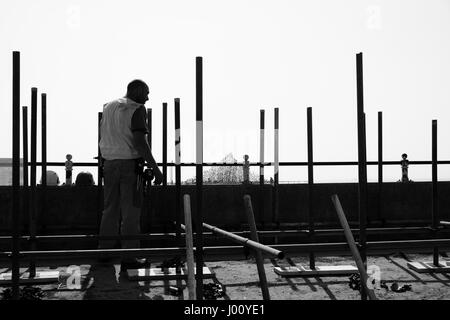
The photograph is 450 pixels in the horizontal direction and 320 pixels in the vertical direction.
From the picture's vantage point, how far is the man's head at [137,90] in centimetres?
558

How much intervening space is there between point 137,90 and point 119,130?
457 millimetres

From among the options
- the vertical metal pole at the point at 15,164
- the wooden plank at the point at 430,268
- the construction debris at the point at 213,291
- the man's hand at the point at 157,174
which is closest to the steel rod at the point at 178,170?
the man's hand at the point at 157,174

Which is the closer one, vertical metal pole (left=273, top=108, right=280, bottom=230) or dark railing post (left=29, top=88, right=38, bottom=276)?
dark railing post (left=29, top=88, right=38, bottom=276)

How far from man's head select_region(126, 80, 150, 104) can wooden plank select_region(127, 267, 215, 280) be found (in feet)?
5.71

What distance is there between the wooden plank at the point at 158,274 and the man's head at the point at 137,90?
1.74 metres

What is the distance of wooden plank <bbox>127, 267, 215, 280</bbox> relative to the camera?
5.07m

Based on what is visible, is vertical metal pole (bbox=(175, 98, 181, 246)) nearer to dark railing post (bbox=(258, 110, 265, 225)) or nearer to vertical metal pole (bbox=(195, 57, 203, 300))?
vertical metal pole (bbox=(195, 57, 203, 300))

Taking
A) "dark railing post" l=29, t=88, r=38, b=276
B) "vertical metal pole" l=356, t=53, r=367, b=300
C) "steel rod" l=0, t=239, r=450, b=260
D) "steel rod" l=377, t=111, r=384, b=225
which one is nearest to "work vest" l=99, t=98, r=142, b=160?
"dark railing post" l=29, t=88, r=38, b=276

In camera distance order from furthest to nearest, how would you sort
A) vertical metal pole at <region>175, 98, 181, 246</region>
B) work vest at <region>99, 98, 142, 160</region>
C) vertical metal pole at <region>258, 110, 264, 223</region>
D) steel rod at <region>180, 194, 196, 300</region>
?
vertical metal pole at <region>258, 110, 264, 223</region> < work vest at <region>99, 98, 142, 160</region> < vertical metal pole at <region>175, 98, 181, 246</region> < steel rod at <region>180, 194, 196, 300</region>

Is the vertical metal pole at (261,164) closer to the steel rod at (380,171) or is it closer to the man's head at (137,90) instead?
the steel rod at (380,171)

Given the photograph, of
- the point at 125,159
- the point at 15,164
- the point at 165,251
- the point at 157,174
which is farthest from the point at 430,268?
the point at 15,164

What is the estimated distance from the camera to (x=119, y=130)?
5531mm
